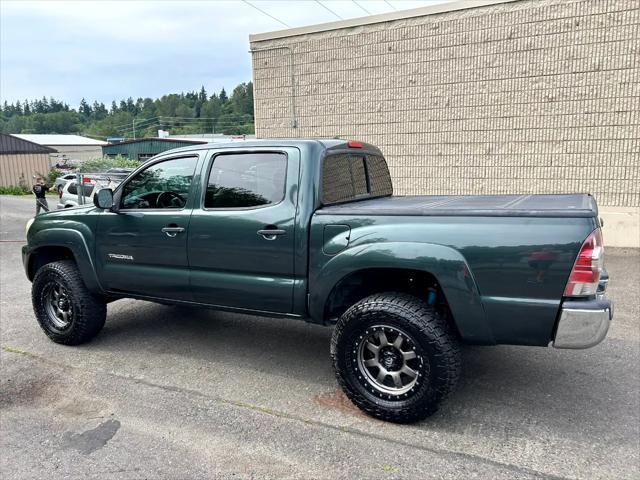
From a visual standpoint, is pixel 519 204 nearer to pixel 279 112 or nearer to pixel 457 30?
pixel 457 30

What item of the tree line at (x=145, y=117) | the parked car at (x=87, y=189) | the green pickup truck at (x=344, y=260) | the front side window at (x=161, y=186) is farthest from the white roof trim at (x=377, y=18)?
the tree line at (x=145, y=117)

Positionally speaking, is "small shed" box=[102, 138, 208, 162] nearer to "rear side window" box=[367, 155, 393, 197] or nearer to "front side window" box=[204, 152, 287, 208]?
"rear side window" box=[367, 155, 393, 197]

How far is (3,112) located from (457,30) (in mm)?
179893

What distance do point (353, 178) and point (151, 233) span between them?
1.85 m

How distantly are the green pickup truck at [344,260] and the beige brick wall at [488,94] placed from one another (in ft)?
18.7

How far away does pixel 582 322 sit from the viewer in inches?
115

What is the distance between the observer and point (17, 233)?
13.5m

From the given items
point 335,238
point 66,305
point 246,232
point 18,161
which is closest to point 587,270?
point 335,238

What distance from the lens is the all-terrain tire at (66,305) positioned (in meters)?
4.86

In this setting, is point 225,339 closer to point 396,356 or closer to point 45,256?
point 45,256

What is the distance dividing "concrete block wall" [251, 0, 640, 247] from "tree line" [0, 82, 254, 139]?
278ft

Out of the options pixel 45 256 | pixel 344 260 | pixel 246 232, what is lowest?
pixel 45 256

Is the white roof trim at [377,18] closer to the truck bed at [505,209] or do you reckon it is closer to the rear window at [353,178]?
the rear window at [353,178]

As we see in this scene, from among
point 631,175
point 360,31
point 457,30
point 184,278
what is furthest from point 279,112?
point 184,278
